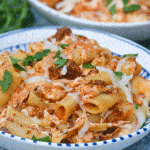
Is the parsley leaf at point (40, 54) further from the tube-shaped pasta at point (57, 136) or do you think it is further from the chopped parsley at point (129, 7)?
the chopped parsley at point (129, 7)

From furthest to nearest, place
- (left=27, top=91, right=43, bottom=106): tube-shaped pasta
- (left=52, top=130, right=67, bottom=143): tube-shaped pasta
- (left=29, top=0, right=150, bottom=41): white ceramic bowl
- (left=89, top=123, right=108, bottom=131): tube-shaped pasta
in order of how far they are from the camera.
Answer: (left=29, top=0, right=150, bottom=41): white ceramic bowl
(left=27, top=91, right=43, bottom=106): tube-shaped pasta
(left=89, top=123, right=108, bottom=131): tube-shaped pasta
(left=52, top=130, right=67, bottom=143): tube-shaped pasta

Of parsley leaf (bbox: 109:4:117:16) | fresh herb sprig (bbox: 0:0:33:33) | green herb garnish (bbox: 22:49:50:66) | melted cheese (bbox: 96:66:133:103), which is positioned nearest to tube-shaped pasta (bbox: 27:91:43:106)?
green herb garnish (bbox: 22:49:50:66)

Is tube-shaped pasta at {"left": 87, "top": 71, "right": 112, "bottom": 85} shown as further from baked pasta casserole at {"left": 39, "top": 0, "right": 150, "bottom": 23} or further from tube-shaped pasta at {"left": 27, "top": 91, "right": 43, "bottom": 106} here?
baked pasta casserole at {"left": 39, "top": 0, "right": 150, "bottom": 23}

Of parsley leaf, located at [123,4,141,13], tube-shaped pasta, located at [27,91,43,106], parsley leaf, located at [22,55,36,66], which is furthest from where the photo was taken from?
parsley leaf, located at [123,4,141,13]

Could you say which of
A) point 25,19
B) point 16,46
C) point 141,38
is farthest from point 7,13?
point 141,38

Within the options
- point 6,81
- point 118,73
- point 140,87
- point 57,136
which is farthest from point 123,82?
point 6,81

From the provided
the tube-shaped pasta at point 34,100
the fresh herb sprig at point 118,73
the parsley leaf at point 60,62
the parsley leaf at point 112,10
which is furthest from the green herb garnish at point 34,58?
the parsley leaf at point 112,10

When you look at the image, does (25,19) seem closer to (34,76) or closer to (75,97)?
(34,76)
